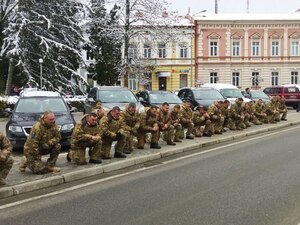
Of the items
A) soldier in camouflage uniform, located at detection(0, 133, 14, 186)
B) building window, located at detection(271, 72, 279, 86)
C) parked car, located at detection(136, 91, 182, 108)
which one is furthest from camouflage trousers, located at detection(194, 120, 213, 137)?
building window, located at detection(271, 72, 279, 86)

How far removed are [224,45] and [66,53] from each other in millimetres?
31149

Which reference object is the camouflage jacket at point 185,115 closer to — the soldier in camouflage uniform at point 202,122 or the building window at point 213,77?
the soldier in camouflage uniform at point 202,122

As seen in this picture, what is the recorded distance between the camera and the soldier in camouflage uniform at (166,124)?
12.5 meters

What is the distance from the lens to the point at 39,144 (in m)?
8.59

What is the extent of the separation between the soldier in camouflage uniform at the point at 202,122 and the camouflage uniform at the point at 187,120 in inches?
10.8

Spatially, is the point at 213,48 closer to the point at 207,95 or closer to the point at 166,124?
the point at 207,95

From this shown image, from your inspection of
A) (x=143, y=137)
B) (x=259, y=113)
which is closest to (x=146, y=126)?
(x=143, y=137)

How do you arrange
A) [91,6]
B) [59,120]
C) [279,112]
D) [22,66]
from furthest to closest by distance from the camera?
1. [91,6]
2. [22,66]
3. [279,112]
4. [59,120]

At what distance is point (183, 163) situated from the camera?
10.4 m

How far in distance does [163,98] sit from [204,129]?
13.8 ft

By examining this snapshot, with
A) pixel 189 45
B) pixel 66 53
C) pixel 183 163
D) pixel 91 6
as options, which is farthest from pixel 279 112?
pixel 189 45

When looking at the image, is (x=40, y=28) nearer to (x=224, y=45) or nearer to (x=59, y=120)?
(x=59, y=120)

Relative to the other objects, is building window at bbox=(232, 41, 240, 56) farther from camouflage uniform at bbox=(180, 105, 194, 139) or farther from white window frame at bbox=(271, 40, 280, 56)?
camouflage uniform at bbox=(180, 105, 194, 139)

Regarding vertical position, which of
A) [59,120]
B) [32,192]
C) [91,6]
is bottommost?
[32,192]
